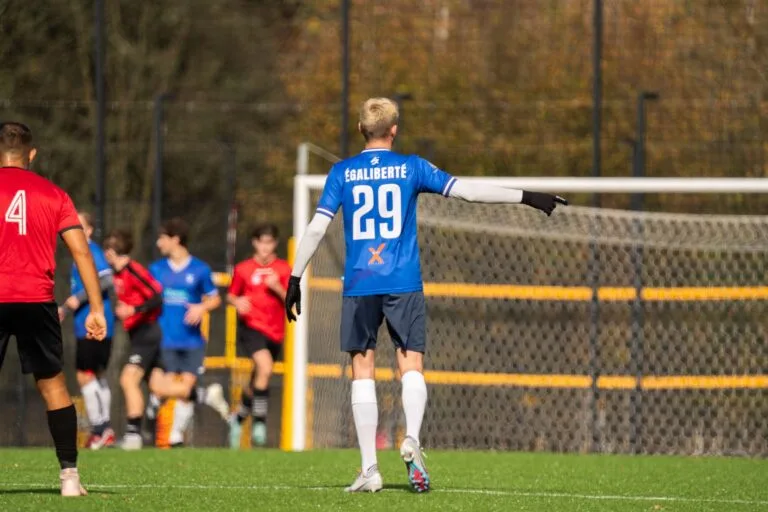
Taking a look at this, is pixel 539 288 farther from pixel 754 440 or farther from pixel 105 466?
pixel 105 466

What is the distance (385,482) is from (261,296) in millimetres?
4998

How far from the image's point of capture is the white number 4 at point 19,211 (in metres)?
7.42

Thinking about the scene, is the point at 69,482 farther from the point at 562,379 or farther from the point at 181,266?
the point at 562,379

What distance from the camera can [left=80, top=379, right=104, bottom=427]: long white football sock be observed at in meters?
12.6

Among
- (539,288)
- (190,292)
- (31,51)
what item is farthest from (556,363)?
(31,51)

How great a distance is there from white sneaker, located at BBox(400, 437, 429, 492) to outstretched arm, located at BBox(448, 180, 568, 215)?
120 centimetres

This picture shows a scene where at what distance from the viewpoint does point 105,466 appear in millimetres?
10016

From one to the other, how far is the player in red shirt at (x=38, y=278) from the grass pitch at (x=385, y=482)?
429mm

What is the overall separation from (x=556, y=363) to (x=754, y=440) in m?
1.73

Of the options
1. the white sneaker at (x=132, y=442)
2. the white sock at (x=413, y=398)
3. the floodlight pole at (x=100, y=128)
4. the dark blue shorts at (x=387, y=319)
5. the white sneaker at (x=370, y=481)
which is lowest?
the white sneaker at (x=132, y=442)

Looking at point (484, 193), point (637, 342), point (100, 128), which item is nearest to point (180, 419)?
point (100, 128)

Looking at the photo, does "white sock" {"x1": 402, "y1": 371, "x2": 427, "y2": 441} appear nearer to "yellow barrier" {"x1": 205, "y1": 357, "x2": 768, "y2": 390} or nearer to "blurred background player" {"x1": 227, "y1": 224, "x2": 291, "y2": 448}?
"yellow barrier" {"x1": 205, "y1": 357, "x2": 768, "y2": 390}

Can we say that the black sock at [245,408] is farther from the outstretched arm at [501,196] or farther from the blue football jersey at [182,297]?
the outstretched arm at [501,196]

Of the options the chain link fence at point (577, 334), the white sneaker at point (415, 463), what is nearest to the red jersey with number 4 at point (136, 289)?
the chain link fence at point (577, 334)
